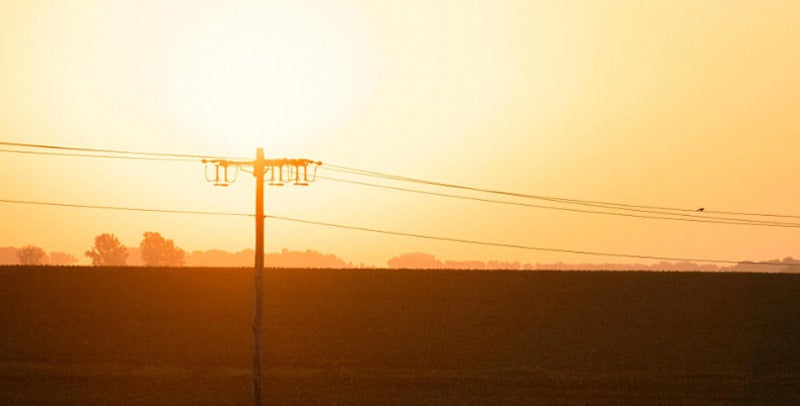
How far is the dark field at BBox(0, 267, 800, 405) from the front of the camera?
49.9 meters

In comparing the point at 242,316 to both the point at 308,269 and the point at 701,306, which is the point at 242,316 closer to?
the point at 308,269

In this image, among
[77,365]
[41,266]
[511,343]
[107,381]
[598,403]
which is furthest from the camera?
[41,266]

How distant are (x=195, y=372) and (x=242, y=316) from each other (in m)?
8.42

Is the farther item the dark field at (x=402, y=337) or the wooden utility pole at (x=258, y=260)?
the dark field at (x=402, y=337)

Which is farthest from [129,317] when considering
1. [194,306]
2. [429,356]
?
[429,356]

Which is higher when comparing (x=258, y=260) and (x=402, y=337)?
(x=258, y=260)

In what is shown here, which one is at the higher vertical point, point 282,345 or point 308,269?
point 308,269

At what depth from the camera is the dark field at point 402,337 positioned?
4994 centimetres

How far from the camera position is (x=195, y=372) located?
→ 52875mm

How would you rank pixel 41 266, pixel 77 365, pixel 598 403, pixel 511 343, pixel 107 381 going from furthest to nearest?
pixel 41 266 < pixel 511 343 < pixel 77 365 < pixel 107 381 < pixel 598 403

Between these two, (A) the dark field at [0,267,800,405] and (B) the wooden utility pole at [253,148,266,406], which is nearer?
(B) the wooden utility pole at [253,148,266,406]

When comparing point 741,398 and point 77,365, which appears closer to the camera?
point 741,398

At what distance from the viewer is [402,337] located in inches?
2355

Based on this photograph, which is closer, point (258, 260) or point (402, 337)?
point (258, 260)
